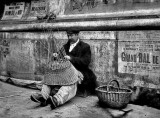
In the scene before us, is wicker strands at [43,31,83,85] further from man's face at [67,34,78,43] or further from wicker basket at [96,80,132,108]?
man's face at [67,34,78,43]

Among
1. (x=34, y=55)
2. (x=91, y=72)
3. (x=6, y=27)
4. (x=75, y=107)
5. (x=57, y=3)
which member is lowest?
(x=75, y=107)

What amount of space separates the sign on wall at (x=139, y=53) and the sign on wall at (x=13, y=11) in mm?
3615

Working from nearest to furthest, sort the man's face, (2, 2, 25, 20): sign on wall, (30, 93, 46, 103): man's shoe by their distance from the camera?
1. (30, 93, 46, 103): man's shoe
2. the man's face
3. (2, 2, 25, 20): sign on wall

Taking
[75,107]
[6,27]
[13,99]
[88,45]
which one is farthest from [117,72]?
[6,27]

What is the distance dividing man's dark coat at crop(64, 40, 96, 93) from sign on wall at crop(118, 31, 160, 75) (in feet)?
2.24

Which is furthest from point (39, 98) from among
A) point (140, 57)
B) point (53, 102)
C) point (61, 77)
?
point (140, 57)

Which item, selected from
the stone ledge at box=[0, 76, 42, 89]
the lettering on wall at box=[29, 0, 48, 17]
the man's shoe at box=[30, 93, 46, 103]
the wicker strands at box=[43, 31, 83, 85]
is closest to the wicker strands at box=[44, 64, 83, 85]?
the wicker strands at box=[43, 31, 83, 85]

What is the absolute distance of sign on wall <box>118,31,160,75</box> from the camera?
422cm

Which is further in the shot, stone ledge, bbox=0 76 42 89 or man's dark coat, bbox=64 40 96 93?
stone ledge, bbox=0 76 42 89

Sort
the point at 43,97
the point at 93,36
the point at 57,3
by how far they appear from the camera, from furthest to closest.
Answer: the point at 57,3 < the point at 93,36 < the point at 43,97

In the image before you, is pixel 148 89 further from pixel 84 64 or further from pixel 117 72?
pixel 84 64

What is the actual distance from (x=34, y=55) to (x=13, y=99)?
66.1 inches

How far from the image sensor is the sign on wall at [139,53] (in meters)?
4.22

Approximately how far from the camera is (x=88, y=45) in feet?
15.9
